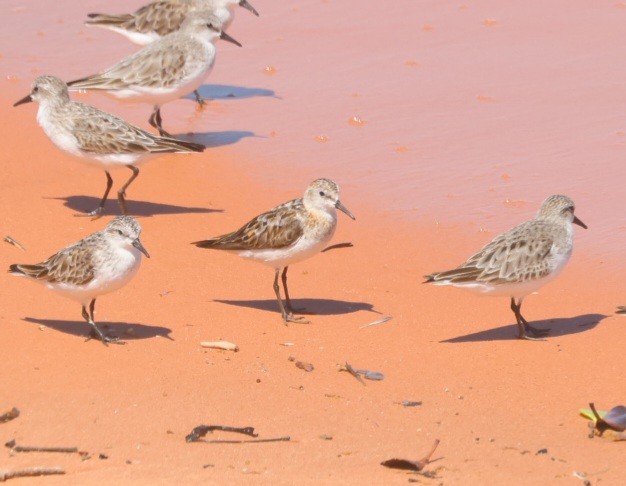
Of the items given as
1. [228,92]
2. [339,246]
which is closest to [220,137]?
[228,92]

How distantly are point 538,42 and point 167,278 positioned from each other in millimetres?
8281

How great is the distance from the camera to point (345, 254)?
12.9 metres

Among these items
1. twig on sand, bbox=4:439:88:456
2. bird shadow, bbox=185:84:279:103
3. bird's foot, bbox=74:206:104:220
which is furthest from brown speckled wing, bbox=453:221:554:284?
bird shadow, bbox=185:84:279:103

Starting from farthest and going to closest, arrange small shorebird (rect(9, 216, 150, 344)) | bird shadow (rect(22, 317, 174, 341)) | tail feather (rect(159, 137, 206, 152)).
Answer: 1. tail feather (rect(159, 137, 206, 152))
2. bird shadow (rect(22, 317, 174, 341))
3. small shorebird (rect(9, 216, 150, 344))

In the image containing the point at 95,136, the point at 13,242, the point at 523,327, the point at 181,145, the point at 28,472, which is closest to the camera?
the point at 28,472

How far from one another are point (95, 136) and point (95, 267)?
3.62 m

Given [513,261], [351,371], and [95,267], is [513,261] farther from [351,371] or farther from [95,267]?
[95,267]

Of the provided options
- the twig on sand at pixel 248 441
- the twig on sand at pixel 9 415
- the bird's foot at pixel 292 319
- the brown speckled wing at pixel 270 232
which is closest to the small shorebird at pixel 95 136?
the brown speckled wing at pixel 270 232

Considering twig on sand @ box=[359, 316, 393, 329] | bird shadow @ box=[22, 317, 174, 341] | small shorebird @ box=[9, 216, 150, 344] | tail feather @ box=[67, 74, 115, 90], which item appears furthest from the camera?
tail feather @ box=[67, 74, 115, 90]

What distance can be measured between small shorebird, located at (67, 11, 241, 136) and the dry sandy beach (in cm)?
73

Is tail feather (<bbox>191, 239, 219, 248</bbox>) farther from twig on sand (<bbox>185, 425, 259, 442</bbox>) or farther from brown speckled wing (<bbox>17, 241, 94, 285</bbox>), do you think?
twig on sand (<bbox>185, 425, 259, 442</bbox>)

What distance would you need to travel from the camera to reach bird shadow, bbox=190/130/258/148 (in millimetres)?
15867

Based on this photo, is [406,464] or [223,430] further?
[223,430]

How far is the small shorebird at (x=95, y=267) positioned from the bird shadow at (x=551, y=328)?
269 centimetres
